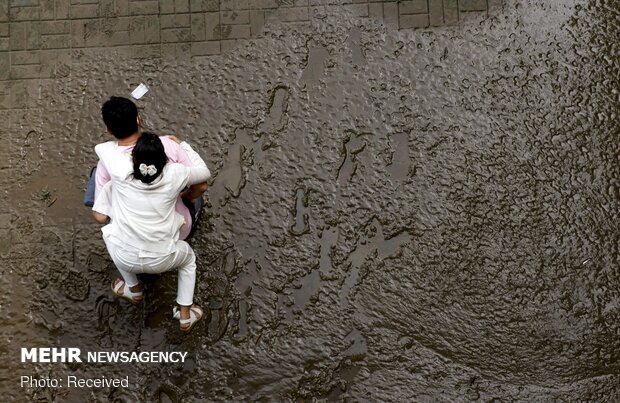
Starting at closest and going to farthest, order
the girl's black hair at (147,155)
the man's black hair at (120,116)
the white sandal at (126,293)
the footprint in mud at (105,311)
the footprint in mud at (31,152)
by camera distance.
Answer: the girl's black hair at (147,155)
the man's black hair at (120,116)
the white sandal at (126,293)
the footprint in mud at (105,311)
the footprint in mud at (31,152)

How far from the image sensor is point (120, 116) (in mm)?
2982

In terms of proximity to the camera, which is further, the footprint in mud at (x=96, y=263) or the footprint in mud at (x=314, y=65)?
the footprint in mud at (x=314, y=65)

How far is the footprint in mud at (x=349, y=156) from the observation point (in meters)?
4.04

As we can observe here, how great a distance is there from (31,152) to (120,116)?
145 centimetres

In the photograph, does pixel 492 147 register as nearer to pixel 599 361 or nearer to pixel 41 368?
pixel 599 361

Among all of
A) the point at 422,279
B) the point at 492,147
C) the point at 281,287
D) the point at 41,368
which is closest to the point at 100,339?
the point at 41,368

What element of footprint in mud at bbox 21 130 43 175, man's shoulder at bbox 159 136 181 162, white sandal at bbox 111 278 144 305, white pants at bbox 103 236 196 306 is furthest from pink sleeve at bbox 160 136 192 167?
footprint in mud at bbox 21 130 43 175

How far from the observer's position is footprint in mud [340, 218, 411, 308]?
12.7 ft

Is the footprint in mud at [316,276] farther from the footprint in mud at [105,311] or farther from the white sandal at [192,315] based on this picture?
the footprint in mud at [105,311]

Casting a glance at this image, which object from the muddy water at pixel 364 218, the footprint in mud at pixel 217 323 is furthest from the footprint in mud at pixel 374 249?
the footprint in mud at pixel 217 323

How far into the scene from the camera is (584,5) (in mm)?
4266

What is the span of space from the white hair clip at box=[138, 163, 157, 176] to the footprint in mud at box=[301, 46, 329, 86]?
1574mm

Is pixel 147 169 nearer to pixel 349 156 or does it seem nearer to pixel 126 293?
pixel 126 293

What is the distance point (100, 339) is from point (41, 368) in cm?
36
